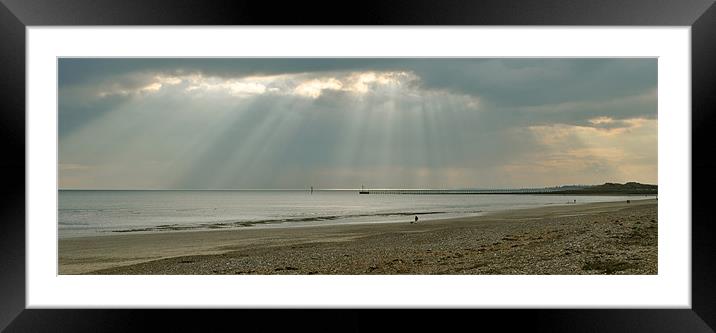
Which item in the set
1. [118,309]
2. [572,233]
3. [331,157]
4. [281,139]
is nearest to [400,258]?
[572,233]

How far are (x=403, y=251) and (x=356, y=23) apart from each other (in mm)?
7425

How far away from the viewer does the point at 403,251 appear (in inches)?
373

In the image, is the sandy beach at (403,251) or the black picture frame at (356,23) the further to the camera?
the sandy beach at (403,251)

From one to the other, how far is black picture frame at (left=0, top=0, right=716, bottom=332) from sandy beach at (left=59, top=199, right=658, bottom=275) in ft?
11.7

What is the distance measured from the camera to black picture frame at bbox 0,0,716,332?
7.98 feet

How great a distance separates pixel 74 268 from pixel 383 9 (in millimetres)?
9945

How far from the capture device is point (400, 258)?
369 inches

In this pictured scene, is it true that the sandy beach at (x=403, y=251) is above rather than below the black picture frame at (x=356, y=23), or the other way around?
below

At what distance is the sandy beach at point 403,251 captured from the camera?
7570mm

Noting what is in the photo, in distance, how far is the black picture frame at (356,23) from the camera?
Answer: 2.43 metres

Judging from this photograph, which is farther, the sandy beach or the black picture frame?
the sandy beach

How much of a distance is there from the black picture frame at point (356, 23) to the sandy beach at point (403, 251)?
3.56m

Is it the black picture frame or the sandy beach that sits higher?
the black picture frame

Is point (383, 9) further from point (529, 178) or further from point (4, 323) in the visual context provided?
point (529, 178)
